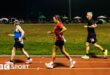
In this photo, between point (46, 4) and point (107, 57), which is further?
point (46, 4)

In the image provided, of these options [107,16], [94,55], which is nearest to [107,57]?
[94,55]

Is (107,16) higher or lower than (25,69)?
lower

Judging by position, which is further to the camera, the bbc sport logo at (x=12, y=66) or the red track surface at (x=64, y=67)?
the bbc sport logo at (x=12, y=66)

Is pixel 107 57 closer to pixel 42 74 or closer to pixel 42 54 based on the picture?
pixel 42 54

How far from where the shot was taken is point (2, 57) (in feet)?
59.5

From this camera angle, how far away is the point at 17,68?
51.2ft

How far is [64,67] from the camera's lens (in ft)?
52.2

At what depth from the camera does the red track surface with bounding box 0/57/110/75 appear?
14.9 metres

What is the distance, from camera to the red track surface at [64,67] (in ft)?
49.0

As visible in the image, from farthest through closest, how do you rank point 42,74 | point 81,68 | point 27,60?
point 27,60, point 81,68, point 42,74

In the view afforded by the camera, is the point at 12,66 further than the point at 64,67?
Yes

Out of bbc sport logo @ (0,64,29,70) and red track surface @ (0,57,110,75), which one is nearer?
red track surface @ (0,57,110,75)

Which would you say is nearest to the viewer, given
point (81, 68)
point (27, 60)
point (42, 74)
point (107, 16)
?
point (42, 74)

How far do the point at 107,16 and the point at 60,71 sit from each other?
145 feet
